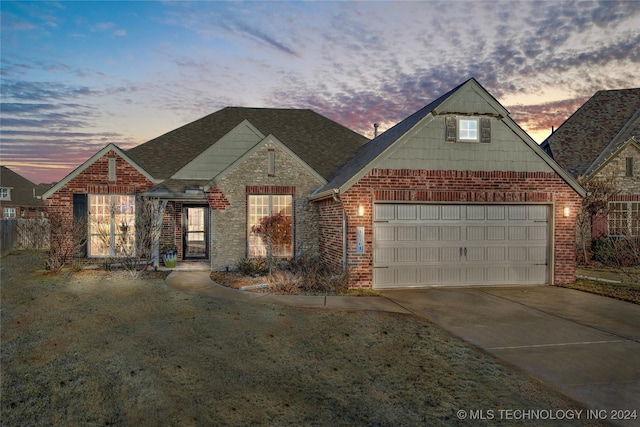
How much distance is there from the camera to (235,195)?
Result: 15.2 m

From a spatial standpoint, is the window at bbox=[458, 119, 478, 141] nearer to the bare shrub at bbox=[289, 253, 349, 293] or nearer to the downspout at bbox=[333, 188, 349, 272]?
the downspout at bbox=[333, 188, 349, 272]

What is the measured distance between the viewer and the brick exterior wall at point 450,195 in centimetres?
1200

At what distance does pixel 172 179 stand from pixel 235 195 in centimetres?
323

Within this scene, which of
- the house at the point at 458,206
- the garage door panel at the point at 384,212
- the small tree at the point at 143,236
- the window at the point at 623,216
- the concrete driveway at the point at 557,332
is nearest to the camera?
the concrete driveway at the point at 557,332

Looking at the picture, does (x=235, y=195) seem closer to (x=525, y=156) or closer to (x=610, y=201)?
(x=525, y=156)

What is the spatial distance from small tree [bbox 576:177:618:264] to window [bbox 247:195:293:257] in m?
12.7

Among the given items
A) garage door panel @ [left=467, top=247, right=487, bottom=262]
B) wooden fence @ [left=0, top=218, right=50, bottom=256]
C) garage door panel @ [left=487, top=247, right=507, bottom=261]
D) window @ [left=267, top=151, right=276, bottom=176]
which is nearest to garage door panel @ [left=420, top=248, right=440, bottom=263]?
garage door panel @ [left=467, top=247, right=487, bottom=262]

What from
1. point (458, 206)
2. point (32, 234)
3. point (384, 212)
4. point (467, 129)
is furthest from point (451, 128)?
point (32, 234)

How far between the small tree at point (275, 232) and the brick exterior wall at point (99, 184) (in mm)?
5257

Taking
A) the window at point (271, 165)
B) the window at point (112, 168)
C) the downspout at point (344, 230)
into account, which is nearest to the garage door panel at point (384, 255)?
the downspout at point (344, 230)

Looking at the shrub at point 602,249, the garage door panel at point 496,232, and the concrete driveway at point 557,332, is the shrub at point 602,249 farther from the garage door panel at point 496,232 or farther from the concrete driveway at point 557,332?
the garage door panel at point 496,232

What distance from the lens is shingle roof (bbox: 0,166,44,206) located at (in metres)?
49.7

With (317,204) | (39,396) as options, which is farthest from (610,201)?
(39,396)

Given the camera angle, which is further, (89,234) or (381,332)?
(89,234)
